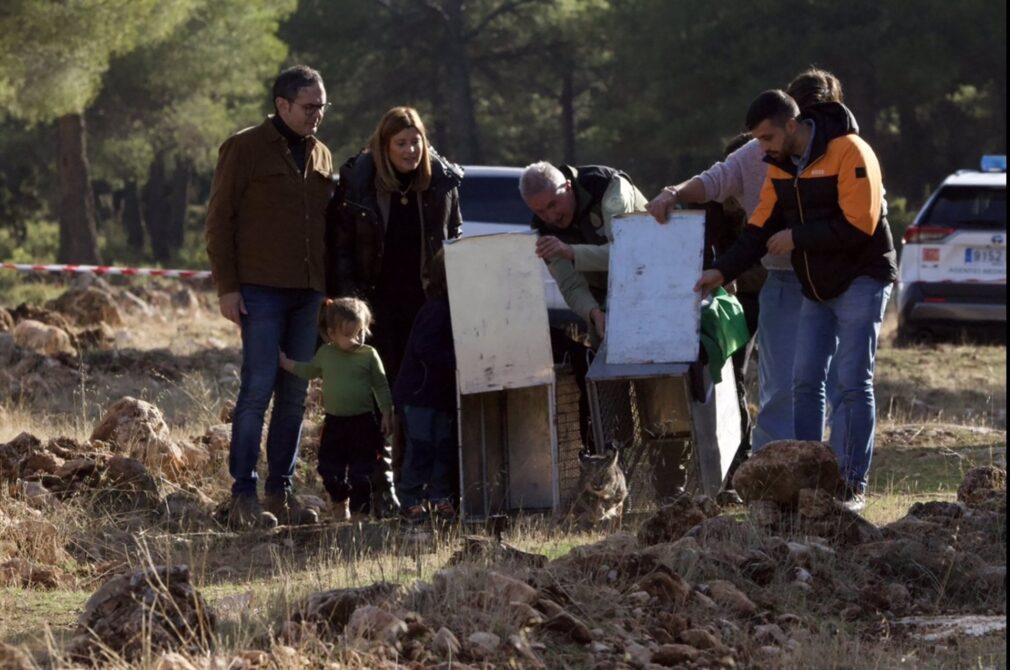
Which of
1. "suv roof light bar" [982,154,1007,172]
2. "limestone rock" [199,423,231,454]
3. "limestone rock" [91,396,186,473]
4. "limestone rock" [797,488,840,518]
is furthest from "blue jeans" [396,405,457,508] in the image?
"suv roof light bar" [982,154,1007,172]

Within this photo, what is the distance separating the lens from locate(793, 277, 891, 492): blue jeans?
7.61m

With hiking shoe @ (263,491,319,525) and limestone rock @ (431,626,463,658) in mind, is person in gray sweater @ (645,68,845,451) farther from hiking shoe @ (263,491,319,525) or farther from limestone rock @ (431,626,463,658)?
limestone rock @ (431,626,463,658)

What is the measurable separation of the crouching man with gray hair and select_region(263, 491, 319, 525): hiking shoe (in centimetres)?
152

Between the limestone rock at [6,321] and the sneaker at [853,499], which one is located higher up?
the limestone rock at [6,321]

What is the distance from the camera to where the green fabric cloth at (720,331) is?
26.4ft

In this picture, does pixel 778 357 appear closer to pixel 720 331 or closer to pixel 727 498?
pixel 720 331

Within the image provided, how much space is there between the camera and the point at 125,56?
31.2 metres

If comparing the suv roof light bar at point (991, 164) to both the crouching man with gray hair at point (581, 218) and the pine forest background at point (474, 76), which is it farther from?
the pine forest background at point (474, 76)

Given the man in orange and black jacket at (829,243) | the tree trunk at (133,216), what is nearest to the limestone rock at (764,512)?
the man in orange and black jacket at (829,243)

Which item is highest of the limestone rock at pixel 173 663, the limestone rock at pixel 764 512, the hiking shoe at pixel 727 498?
the limestone rock at pixel 764 512

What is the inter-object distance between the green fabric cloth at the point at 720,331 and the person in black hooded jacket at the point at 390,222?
1.23 metres

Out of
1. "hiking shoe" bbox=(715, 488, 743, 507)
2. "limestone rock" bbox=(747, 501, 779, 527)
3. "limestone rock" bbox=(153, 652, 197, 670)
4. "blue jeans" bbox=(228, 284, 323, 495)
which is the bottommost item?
"hiking shoe" bbox=(715, 488, 743, 507)

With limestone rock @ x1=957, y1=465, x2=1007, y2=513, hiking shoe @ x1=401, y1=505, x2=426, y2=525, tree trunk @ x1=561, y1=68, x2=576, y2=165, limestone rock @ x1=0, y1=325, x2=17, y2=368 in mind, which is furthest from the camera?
tree trunk @ x1=561, y1=68, x2=576, y2=165

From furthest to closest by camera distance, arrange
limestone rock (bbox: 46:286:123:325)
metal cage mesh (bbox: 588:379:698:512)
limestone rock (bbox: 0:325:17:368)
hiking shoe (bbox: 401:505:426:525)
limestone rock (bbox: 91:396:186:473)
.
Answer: limestone rock (bbox: 46:286:123:325) → limestone rock (bbox: 0:325:17:368) → limestone rock (bbox: 91:396:186:473) → metal cage mesh (bbox: 588:379:698:512) → hiking shoe (bbox: 401:505:426:525)
